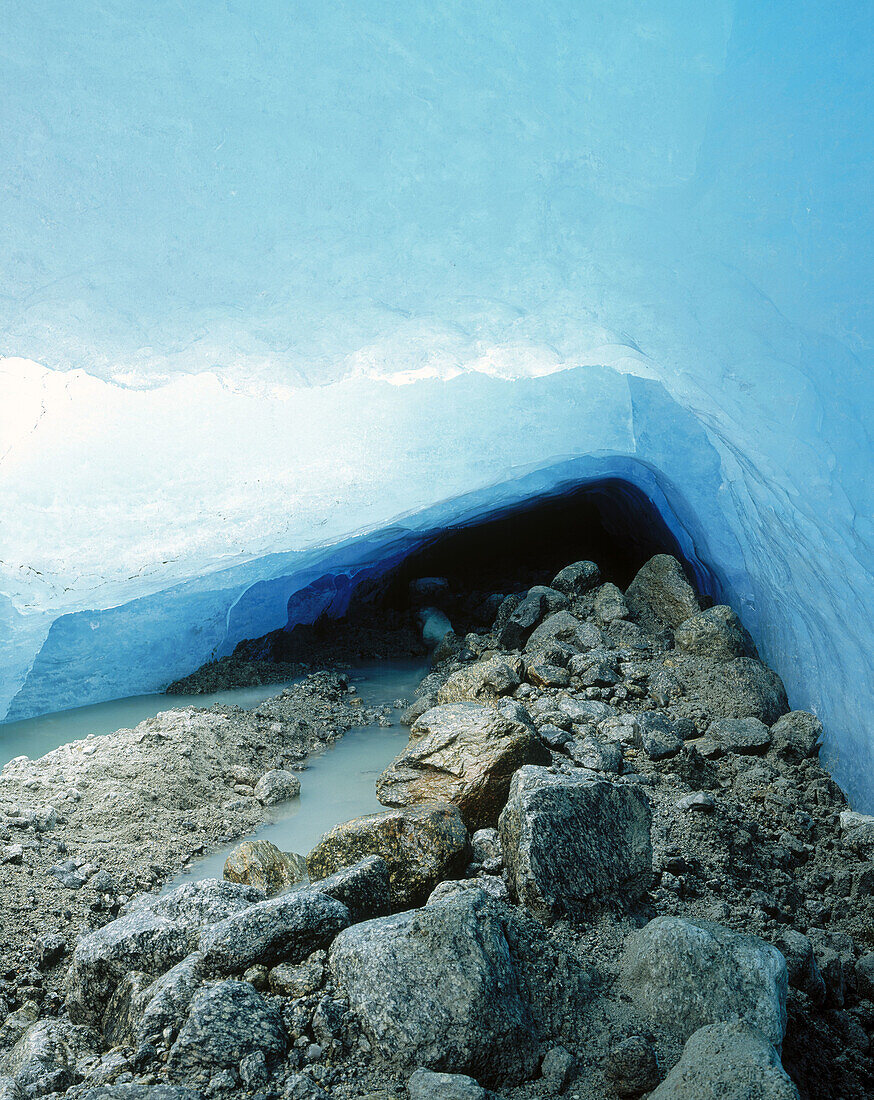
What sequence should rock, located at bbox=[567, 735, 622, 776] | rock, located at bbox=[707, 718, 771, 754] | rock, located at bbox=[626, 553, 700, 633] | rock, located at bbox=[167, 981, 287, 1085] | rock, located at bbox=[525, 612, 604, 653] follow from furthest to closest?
rock, located at bbox=[626, 553, 700, 633], rock, located at bbox=[525, 612, 604, 653], rock, located at bbox=[707, 718, 771, 754], rock, located at bbox=[567, 735, 622, 776], rock, located at bbox=[167, 981, 287, 1085]

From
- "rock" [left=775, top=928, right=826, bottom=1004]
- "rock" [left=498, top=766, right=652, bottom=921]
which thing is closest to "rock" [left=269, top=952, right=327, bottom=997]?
"rock" [left=498, top=766, right=652, bottom=921]

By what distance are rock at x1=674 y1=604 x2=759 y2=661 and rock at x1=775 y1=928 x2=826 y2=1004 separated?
8.22ft

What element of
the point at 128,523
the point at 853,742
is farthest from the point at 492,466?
the point at 853,742

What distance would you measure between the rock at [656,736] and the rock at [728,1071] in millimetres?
1979

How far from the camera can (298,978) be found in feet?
5.55

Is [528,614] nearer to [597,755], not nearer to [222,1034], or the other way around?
[597,755]

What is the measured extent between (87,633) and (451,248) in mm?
3744

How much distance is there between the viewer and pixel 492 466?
481 cm

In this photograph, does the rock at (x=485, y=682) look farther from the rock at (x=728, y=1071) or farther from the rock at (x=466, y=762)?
the rock at (x=728, y=1071)

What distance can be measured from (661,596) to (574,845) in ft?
11.7

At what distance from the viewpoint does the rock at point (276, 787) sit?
3.52 metres

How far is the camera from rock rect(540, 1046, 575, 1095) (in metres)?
1.51

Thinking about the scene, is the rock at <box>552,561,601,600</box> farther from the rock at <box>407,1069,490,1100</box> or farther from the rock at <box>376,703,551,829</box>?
the rock at <box>407,1069,490,1100</box>

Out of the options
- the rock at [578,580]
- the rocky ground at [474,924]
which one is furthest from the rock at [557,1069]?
the rock at [578,580]
